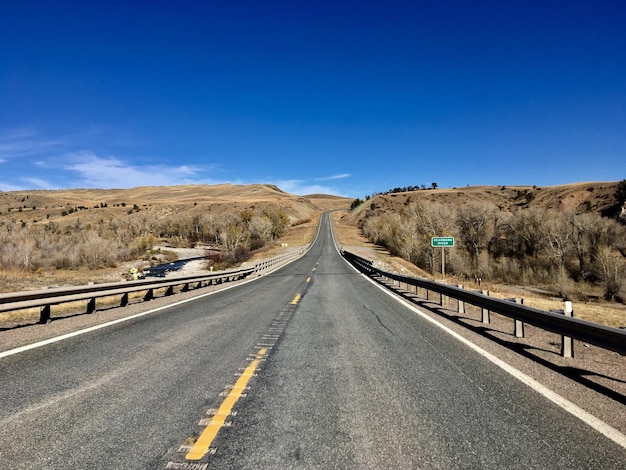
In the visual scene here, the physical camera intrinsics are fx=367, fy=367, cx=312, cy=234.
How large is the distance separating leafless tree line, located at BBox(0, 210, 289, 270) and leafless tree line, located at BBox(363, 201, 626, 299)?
30.6 m

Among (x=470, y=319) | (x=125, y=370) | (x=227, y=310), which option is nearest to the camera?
(x=125, y=370)

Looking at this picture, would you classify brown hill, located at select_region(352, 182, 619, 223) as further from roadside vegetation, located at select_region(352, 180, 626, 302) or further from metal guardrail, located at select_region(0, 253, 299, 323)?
metal guardrail, located at select_region(0, 253, 299, 323)

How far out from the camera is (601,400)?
407 cm

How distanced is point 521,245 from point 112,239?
6936 centimetres

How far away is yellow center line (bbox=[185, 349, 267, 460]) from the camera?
9.36 ft

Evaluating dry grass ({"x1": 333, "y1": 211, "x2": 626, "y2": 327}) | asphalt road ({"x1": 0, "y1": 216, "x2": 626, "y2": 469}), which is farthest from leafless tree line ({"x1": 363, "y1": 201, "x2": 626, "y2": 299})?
asphalt road ({"x1": 0, "y1": 216, "x2": 626, "y2": 469})

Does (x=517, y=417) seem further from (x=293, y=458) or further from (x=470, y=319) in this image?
(x=470, y=319)

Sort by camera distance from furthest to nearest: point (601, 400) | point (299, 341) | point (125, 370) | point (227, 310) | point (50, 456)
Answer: point (227, 310) → point (299, 341) → point (125, 370) → point (601, 400) → point (50, 456)

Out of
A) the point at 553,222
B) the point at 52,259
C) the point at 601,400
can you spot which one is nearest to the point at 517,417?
the point at 601,400

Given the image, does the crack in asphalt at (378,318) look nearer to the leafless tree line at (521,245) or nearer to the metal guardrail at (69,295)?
the metal guardrail at (69,295)

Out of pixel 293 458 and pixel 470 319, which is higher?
pixel 293 458

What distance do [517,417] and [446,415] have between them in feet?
2.28

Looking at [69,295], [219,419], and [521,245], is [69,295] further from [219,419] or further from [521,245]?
[521,245]

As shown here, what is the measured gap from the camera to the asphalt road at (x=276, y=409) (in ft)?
9.30
